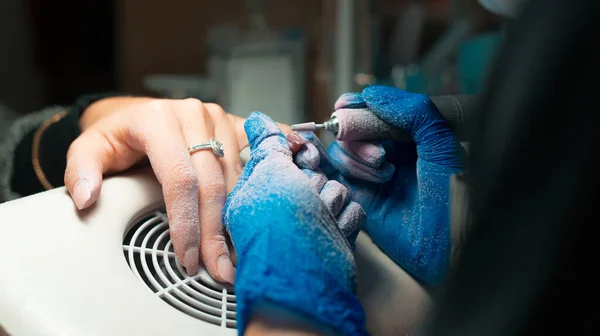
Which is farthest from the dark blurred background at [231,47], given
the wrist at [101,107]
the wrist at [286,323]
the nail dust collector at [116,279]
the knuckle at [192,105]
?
the wrist at [286,323]

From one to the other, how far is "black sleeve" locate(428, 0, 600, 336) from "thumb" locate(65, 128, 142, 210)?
0.35 meters

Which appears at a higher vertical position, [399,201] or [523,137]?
[523,137]

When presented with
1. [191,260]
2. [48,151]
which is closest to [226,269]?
[191,260]

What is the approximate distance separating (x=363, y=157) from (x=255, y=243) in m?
0.16

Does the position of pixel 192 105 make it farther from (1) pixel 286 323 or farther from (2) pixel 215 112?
(1) pixel 286 323

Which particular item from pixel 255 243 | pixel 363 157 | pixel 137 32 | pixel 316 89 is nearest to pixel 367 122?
pixel 363 157

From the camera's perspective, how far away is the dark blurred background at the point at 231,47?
1.04 meters

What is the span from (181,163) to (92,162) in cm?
10

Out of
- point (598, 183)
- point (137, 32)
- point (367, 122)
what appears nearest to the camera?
point (598, 183)

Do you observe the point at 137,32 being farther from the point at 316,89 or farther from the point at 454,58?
the point at 454,58

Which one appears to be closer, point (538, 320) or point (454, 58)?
point (538, 320)

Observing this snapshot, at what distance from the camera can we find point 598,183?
8.6 inches

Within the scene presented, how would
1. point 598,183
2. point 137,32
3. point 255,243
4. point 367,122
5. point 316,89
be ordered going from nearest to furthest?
1. point 598,183
2. point 255,243
3. point 367,122
4. point 316,89
5. point 137,32

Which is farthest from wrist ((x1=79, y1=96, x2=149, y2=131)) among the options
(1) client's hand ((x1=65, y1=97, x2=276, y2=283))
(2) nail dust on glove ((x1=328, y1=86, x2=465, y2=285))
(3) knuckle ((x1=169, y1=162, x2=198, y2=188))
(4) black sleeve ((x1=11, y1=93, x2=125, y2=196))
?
(2) nail dust on glove ((x1=328, y1=86, x2=465, y2=285))
